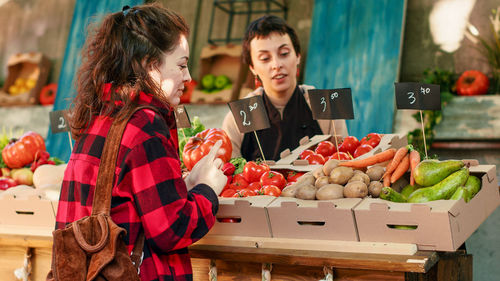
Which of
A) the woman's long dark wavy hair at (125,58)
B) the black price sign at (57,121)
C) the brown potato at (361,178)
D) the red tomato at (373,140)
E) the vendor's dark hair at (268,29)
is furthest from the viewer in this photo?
the vendor's dark hair at (268,29)

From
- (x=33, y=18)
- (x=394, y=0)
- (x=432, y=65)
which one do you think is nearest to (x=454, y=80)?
(x=432, y=65)

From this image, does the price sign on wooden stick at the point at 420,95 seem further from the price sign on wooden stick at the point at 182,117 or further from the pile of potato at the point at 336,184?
the price sign on wooden stick at the point at 182,117

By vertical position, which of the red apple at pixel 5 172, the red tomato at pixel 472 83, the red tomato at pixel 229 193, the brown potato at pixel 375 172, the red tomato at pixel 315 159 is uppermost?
the red tomato at pixel 472 83

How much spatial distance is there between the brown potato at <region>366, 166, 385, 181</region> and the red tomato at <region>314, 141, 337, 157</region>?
49 cm

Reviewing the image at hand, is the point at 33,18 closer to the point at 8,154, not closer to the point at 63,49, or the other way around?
the point at 63,49

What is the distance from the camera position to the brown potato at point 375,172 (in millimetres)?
2027

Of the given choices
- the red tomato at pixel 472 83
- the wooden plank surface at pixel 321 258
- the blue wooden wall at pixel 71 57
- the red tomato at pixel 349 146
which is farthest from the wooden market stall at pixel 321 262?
the blue wooden wall at pixel 71 57

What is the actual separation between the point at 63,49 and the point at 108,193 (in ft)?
18.7

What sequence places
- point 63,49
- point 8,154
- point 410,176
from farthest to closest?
point 63,49 < point 8,154 < point 410,176

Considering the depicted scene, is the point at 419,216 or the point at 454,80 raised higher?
the point at 454,80

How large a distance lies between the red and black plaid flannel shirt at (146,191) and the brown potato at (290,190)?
0.45 m

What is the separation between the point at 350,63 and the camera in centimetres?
492

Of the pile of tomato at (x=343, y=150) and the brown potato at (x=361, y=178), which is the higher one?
the pile of tomato at (x=343, y=150)

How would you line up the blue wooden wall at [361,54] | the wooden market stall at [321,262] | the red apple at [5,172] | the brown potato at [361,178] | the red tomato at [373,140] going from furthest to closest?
the blue wooden wall at [361,54]
the red apple at [5,172]
the red tomato at [373,140]
the brown potato at [361,178]
the wooden market stall at [321,262]
